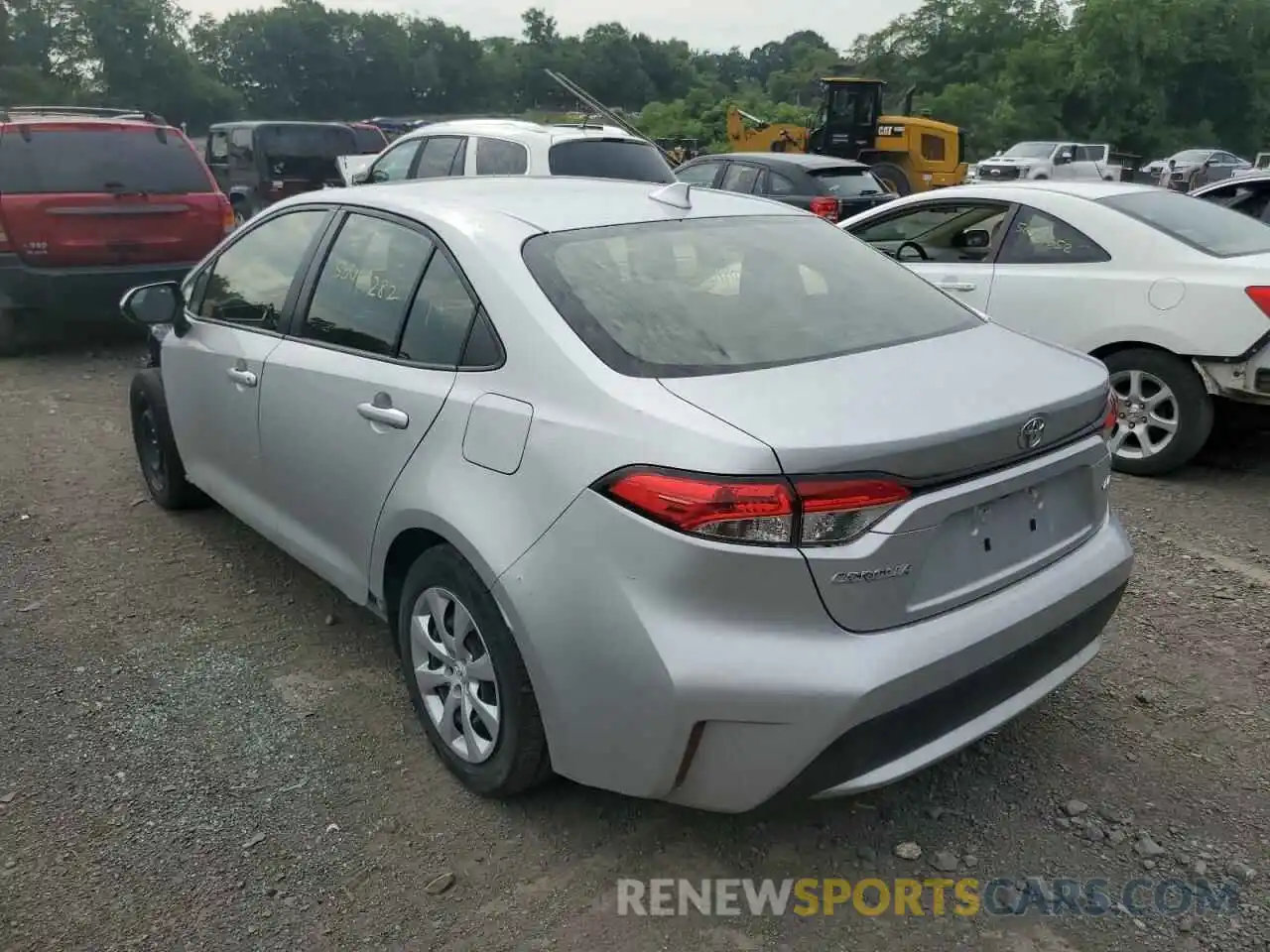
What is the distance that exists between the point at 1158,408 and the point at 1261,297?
2.37 ft

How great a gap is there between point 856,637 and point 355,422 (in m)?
1.61

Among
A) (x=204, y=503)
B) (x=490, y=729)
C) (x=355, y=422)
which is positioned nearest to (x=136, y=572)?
(x=204, y=503)

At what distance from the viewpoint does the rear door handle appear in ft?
9.36

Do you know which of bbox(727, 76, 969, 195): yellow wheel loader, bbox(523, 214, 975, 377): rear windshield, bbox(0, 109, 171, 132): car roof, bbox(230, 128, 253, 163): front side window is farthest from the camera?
bbox(727, 76, 969, 195): yellow wheel loader

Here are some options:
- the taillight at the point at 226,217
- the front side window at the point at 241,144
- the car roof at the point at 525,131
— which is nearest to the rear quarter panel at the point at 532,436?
the taillight at the point at 226,217

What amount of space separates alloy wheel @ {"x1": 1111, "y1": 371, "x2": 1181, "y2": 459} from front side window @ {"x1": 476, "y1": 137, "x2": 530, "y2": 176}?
17.5ft

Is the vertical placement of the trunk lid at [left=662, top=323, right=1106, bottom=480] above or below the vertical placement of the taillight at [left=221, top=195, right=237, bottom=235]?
above

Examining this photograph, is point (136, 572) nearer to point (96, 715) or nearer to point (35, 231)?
point (96, 715)

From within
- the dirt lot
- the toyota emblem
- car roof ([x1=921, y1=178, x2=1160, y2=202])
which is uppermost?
car roof ([x1=921, y1=178, x2=1160, y2=202])

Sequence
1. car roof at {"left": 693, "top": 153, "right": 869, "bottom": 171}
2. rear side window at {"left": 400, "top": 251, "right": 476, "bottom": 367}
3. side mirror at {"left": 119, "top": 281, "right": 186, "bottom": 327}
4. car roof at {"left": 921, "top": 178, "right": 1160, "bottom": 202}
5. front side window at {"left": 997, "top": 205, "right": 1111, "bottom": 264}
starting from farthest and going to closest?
car roof at {"left": 693, "top": 153, "right": 869, "bottom": 171}
car roof at {"left": 921, "top": 178, "right": 1160, "bottom": 202}
front side window at {"left": 997, "top": 205, "right": 1111, "bottom": 264}
side mirror at {"left": 119, "top": 281, "right": 186, "bottom": 327}
rear side window at {"left": 400, "top": 251, "right": 476, "bottom": 367}

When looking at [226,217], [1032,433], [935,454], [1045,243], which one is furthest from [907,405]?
[226,217]

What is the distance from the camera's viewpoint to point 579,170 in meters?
9.20

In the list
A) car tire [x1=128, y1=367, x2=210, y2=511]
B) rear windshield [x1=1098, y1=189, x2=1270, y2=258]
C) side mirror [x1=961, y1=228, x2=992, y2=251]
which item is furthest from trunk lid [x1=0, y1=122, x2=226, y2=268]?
rear windshield [x1=1098, y1=189, x2=1270, y2=258]

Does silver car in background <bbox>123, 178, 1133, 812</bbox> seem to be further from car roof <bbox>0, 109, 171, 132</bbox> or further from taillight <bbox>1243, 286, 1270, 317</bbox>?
car roof <bbox>0, 109, 171, 132</bbox>
